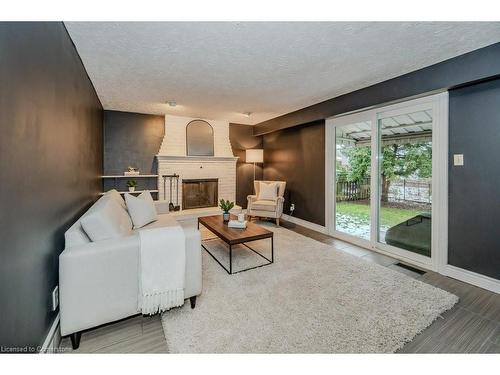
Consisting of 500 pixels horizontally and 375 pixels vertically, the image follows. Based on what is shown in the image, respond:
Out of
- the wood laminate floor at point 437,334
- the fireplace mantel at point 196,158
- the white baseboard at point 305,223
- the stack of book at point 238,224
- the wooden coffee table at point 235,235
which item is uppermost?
the fireplace mantel at point 196,158

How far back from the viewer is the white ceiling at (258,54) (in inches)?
74.0

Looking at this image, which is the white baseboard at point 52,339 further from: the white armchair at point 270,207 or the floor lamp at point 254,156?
the floor lamp at point 254,156

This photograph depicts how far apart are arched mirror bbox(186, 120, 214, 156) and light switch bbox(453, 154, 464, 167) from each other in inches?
170

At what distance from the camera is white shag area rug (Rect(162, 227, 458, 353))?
1572 mm

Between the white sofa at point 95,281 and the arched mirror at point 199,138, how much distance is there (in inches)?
144

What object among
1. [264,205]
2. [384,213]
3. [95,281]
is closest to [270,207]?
[264,205]

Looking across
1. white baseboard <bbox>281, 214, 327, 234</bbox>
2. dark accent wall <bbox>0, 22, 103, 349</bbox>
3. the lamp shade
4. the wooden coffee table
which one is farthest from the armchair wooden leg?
the lamp shade

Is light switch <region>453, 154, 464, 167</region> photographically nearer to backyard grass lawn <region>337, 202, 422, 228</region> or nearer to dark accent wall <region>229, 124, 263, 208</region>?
backyard grass lawn <region>337, 202, 422, 228</region>

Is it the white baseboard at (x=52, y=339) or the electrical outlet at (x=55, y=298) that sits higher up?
the electrical outlet at (x=55, y=298)

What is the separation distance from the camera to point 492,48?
2.06 metres

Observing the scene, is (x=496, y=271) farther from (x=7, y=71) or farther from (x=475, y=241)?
(x=7, y=71)

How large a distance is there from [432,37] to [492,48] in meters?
0.60

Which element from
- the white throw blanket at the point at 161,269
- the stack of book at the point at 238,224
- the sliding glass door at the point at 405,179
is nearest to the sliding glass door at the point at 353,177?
the sliding glass door at the point at 405,179
